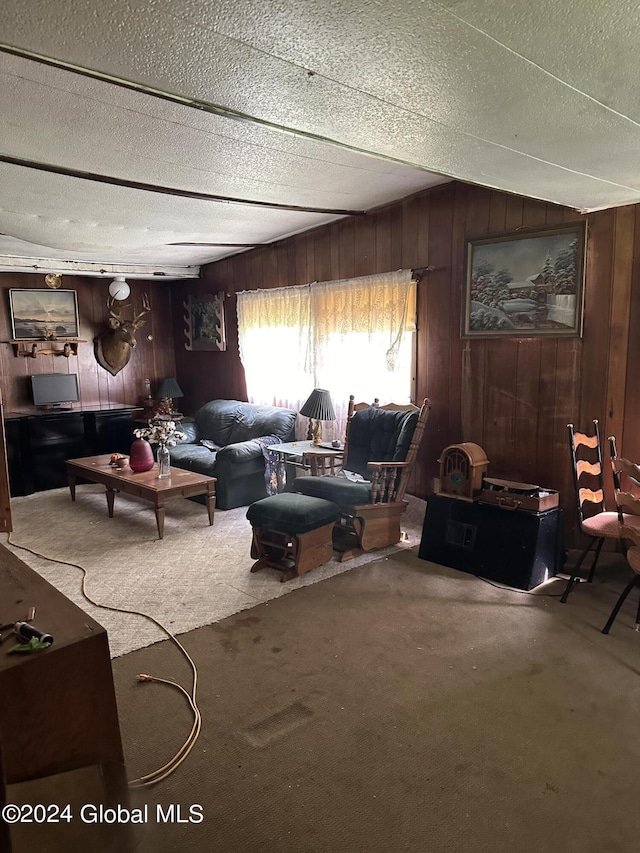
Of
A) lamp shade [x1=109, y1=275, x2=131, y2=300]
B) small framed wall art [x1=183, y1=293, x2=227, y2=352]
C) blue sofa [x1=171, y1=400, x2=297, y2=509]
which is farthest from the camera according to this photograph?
small framed wall art [x1=183, y1=293, x2=227, y2=352]

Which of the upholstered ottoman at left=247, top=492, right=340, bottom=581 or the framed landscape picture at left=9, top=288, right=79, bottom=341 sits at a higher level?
the framed landscape picture at left=9, top=288, right=79, bottom=341

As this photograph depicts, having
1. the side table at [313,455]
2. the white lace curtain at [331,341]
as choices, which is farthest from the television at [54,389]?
the side table at [313,455]

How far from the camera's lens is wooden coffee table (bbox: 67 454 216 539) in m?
4.21

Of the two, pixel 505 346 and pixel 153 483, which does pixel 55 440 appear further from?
pixel 505 346

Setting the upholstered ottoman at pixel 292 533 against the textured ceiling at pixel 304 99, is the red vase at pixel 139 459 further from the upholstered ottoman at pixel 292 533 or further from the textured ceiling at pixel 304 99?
the textured ceiling at pixel 304 99

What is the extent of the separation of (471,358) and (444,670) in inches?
88.0

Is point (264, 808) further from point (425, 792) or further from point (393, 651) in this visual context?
point (393, 651)

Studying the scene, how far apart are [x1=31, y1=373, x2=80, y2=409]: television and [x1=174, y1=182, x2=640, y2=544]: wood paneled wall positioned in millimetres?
3059

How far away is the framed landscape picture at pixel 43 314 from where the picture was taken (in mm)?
6086

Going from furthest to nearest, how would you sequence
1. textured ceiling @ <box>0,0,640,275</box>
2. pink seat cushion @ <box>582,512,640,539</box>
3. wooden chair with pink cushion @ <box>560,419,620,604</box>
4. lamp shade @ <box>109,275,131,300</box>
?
lamp shade @ <box>109,275,131,300</box> < wooden chair with pink cushion @ <box>560,419,620,604</box> < pink seat cushion @ <box>582,512,640,539</box> < textured ceiling @ <box>0,0,640,275</box>

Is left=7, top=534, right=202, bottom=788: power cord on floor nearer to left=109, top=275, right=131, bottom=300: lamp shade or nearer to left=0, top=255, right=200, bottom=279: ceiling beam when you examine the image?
left=0, top=255, right=200, bottom=279: ceiling beam

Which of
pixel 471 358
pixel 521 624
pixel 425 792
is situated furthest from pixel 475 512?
pixel 425 792

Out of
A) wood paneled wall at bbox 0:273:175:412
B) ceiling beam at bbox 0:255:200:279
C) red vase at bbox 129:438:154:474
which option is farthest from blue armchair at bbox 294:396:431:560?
wood paneled wall at bbox 0:273:175:412

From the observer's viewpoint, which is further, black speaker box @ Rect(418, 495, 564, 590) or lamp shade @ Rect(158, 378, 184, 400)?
lamp shade @ Rect(158, 378, 184, 400)
